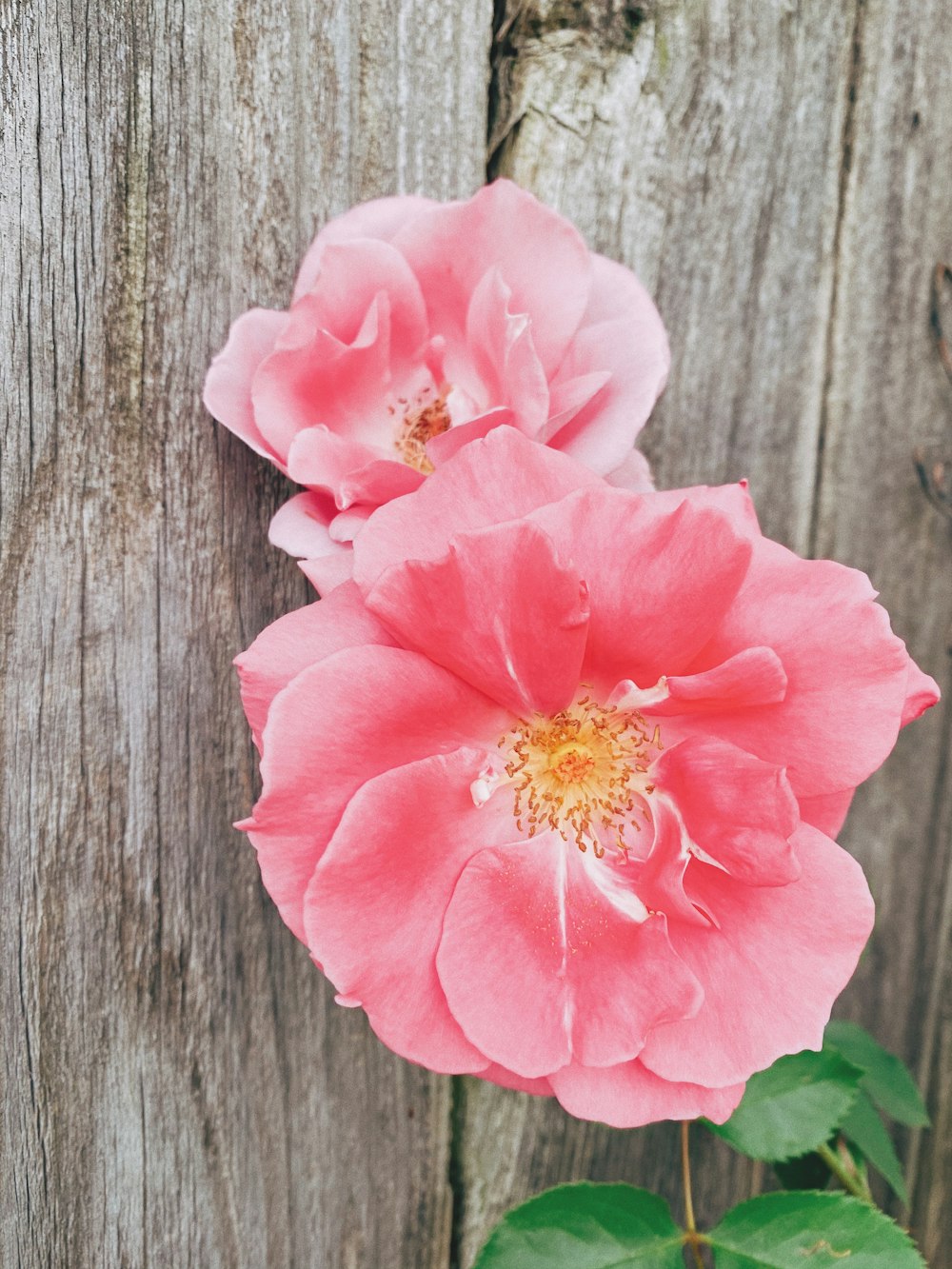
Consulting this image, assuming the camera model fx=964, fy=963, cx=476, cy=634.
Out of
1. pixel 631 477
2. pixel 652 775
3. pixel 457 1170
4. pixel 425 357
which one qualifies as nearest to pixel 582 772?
pixel 652 775

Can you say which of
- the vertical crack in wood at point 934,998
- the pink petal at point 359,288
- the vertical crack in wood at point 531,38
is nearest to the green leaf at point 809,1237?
the vertical crack in wood at point 934,998

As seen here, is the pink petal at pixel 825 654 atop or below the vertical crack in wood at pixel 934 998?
atop

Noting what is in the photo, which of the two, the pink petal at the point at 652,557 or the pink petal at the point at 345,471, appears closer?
the pink petal at the point at 652,557

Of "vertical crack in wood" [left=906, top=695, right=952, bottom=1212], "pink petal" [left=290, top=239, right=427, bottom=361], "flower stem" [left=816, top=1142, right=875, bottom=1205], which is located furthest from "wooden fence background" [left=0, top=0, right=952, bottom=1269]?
"vertical crack in wood" [left=906, top=695, right=952, bottom=1212]

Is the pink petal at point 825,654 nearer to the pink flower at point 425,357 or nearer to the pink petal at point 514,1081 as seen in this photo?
Answer: the pink flower at point 425,357

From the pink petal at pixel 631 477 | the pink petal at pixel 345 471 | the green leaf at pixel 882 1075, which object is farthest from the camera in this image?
the green leaf at pixel 882 1075

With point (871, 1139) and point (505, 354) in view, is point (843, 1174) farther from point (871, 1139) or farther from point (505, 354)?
point (505, 354)

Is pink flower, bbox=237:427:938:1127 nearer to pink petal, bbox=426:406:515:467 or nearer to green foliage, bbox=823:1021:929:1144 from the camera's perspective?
pink petal, bbox=426:406:515:467
